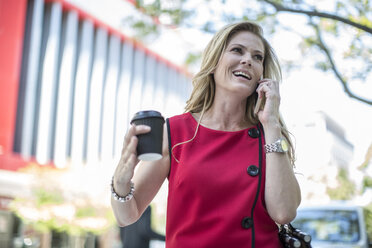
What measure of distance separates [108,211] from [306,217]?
24.5 metres

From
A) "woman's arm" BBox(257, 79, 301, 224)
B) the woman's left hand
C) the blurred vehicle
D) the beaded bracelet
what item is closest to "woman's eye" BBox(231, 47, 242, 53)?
the woman's left hand

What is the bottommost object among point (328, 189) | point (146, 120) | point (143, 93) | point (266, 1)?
point (328, 189)

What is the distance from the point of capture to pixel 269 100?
213 centimetres

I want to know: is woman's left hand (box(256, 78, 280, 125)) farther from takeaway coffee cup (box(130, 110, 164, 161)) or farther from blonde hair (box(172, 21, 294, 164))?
takeaway coffee cup (box(130, 110, 164, 161))

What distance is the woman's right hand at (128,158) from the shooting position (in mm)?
1717

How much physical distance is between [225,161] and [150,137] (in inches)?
18.1

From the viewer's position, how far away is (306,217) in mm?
7848

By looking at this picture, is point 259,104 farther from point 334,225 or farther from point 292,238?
point 334,225

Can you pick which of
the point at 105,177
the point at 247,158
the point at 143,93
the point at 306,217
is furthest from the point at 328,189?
the point at 143,93

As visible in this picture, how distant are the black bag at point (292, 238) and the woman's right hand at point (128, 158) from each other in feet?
2.22

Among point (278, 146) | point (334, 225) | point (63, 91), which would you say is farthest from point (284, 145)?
point (63, 91)

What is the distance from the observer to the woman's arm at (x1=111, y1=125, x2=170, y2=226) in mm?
1745

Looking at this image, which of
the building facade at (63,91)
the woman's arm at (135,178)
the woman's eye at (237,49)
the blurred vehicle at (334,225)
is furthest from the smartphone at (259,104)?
the building facade at (63,91)

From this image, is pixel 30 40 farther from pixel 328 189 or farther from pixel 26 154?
pixel 328 189
